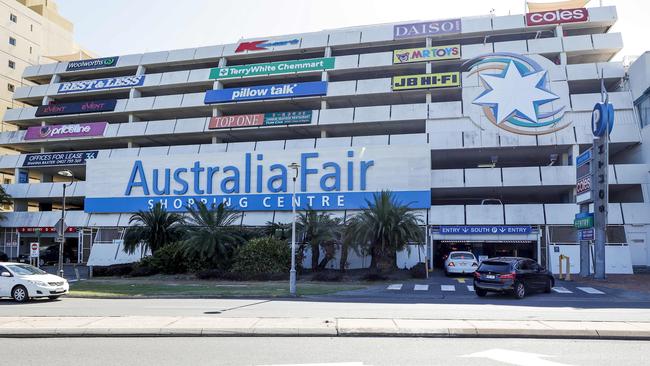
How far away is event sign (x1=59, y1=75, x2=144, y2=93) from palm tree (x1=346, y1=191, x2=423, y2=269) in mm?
31125

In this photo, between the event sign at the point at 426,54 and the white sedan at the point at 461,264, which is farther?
the event sign at the point at 426,54

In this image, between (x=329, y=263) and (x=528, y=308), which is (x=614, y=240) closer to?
(x=329, y=263)

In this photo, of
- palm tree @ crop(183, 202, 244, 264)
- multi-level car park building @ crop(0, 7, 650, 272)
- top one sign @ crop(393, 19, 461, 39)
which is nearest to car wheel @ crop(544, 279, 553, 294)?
multi-level car park building @ crop(0, 7, 650, 272)

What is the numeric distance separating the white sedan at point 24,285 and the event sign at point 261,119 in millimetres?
27760

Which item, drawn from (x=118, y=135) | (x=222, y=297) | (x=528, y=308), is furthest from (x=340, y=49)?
(x=528, y=308)

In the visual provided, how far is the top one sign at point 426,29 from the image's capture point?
45.1 meters

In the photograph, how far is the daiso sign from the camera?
42531 millimetres

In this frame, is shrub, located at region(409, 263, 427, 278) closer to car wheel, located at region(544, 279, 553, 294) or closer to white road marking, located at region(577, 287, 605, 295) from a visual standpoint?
car wheel, located at region(544, 279, 553, 294)

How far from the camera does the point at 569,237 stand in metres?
35.5

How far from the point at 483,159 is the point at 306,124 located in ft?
50.8

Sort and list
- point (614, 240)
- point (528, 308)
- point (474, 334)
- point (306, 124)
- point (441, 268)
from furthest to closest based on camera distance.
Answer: point (306, 124) → point (441, 268) → point (614, 240) → point (528, 308) → point (474, 334)

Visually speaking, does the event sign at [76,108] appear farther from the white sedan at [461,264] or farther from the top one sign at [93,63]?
the white sedan at [461,264]

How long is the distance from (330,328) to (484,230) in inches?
1068

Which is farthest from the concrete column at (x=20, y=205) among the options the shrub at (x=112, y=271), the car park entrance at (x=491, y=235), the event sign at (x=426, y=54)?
the car park entrance at (x=491, y=235)
